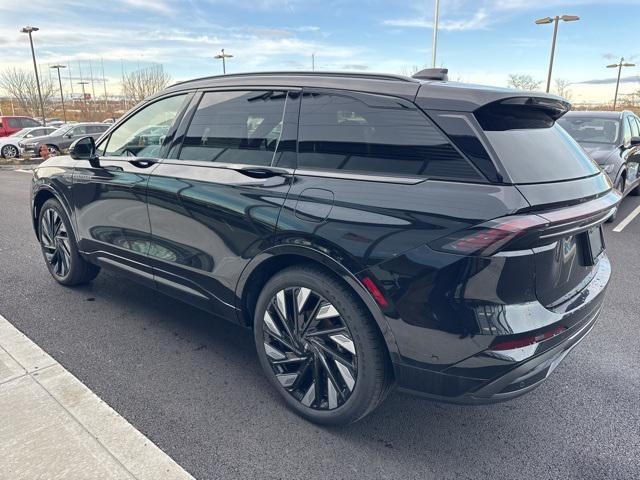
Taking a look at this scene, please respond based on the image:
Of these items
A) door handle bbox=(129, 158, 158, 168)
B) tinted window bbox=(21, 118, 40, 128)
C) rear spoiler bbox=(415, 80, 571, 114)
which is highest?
rear spoiler bbox=(415, 80, 571, 114)

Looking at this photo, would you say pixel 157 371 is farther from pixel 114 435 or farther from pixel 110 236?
pixel 110 236

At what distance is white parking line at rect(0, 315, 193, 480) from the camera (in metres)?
2.15

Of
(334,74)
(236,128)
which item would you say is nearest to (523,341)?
(334,74)

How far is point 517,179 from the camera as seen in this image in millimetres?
1983

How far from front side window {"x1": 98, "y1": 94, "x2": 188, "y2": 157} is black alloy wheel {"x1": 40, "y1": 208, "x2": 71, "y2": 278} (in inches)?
38.9

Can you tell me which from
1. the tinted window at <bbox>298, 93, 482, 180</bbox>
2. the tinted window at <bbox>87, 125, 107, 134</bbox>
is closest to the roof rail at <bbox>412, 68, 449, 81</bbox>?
the tinted window at <bbox>298, 93, 482, 180</bbox>

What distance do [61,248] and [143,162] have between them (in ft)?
5.30

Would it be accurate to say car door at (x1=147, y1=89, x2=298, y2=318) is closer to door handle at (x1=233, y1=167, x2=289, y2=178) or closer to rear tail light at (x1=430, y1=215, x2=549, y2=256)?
door handle at (x1=233, y1=167, x2=289, y2=178)

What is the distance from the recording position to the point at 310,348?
8.11 feet

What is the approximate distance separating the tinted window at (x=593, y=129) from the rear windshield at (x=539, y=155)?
6456mm

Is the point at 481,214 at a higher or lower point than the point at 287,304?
higher

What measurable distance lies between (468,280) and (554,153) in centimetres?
91

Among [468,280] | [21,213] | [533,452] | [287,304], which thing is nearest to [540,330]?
[468,280]

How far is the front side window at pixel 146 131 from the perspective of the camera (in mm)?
3303
